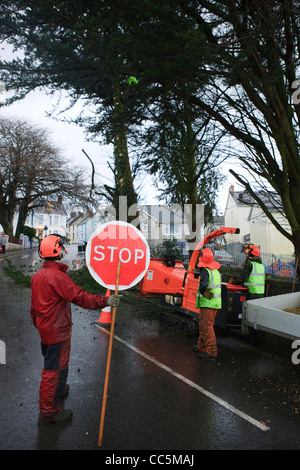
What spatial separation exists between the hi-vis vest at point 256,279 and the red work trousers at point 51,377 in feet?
15.0

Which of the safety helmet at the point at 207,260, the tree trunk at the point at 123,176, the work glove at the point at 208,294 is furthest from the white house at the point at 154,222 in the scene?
the work glove at the point at 208,294

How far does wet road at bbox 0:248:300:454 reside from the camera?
10.8 feet

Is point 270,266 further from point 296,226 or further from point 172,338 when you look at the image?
point 172,338

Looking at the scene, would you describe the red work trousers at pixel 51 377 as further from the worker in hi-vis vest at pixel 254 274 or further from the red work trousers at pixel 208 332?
the worker in hi-vis vest at pixel 254 274

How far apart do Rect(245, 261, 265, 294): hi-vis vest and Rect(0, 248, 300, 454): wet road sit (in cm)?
125

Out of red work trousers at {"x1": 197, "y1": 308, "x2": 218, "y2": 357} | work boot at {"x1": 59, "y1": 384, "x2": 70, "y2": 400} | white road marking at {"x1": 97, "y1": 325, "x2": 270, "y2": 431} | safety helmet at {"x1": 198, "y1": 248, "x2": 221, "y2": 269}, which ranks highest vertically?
safety helmet at {"x1": 198, "y1": 248, "x2": 221, "y2": 269}

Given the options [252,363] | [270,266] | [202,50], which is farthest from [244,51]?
[270,266]

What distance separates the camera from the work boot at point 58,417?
3.52m

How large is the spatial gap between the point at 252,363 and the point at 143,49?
602cm

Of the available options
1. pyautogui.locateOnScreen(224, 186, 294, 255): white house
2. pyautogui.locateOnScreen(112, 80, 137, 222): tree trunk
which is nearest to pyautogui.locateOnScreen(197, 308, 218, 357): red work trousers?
pyautogui.locateOnScreen(112, 80, 137, 222): tree trunk

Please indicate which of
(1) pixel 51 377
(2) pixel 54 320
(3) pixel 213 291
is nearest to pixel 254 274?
(3) pixel 213 291

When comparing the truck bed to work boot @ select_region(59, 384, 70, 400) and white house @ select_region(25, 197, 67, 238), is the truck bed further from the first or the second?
white house @ select_region(25, 197, 67, 238)

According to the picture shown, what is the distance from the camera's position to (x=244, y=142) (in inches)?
339

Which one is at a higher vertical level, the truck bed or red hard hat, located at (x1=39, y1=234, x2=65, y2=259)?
red hard hat, located at (x1=39, y1=234, x2=65, y2=259)
